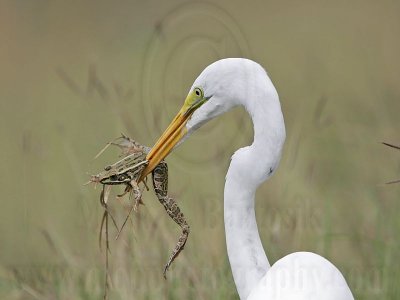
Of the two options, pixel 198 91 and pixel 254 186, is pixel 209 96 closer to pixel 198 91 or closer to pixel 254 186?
pixel 198 91

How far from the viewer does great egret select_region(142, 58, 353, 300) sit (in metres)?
4.02

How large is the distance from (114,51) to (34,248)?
11.0 feet

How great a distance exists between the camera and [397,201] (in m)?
5.74

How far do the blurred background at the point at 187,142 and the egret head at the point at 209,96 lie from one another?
0.33 metres

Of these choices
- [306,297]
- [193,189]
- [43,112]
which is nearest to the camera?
[306,297]

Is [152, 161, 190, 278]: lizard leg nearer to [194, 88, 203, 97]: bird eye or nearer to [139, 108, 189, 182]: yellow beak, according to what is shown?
[139, 108, 189, 182]: yellow beak

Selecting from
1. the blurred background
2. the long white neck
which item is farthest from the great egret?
the blurred background

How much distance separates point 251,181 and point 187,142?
388 cm

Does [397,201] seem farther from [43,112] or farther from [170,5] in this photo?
[170,5]

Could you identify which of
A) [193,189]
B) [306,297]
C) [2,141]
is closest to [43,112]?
[2,141]

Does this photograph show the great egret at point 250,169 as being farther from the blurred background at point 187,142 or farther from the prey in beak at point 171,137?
the blurred background at point 187,142

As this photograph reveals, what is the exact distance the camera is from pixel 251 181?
166 inches

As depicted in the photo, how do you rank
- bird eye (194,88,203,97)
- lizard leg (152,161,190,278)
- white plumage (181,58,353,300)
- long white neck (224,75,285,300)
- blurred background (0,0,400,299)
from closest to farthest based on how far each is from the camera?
white plumage (181,58,353,300)
long white neck (224,75,285,300)
bird eye (194,88,203,97)
lizard leg (152,161,190,278)
blurred background (0,0,400,299)

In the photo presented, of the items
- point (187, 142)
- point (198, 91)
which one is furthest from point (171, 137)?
point (187, 142)
